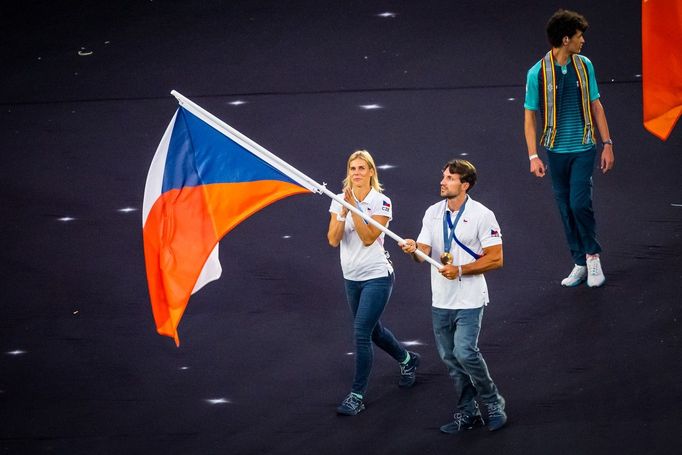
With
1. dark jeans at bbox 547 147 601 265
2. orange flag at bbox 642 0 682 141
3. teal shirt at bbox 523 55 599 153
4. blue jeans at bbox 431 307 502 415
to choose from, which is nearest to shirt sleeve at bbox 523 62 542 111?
teal shirt at bbox 523 55 599 153

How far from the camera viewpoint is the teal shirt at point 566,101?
24.9ft

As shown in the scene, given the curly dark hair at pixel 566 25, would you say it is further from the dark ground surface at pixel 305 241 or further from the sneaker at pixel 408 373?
the sneaker at pixel 408 373

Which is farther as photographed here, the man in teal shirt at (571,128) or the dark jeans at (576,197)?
the dark jeans at (576,197)

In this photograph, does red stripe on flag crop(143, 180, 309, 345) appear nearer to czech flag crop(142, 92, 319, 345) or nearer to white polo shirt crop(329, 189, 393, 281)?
czech flag crop(142, 92, 319, 345)

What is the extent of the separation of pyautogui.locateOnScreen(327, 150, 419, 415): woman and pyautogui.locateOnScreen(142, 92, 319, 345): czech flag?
0.42m

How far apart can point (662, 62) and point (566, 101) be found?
0.73 metres

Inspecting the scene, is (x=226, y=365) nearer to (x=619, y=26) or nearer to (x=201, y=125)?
(x=201, y=125)

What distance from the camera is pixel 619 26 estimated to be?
1101cm

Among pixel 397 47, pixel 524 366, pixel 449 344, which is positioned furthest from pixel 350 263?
pixel 397 47

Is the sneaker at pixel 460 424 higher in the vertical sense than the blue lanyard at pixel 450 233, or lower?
lower

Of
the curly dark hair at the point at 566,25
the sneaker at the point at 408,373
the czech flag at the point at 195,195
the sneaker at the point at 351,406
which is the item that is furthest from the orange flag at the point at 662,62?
the sneaker at the point at 351,406

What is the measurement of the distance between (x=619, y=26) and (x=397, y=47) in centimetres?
204

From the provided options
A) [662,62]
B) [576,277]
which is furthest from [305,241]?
[662,62]

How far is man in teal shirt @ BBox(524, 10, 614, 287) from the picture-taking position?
7555 millimetres
